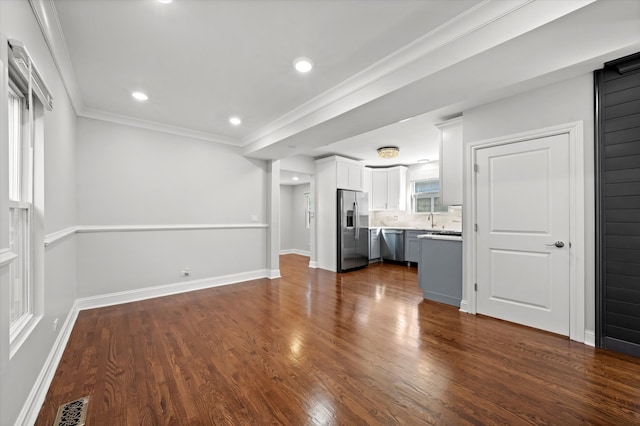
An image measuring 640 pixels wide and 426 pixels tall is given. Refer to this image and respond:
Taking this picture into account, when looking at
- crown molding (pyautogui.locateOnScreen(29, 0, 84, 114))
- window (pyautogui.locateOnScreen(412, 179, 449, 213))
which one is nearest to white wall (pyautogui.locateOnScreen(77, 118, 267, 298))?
crown molding (pyautogui.locateOnScreen(29, 0, 84, 114))

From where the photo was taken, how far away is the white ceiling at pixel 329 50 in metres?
1.78

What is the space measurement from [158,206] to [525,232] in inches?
193

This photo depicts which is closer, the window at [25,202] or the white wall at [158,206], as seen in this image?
the window at [25,202]

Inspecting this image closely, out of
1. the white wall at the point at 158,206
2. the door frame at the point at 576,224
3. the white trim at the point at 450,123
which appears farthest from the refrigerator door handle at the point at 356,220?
the door frame at the point at 576,224

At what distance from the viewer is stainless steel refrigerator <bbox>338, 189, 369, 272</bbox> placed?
19.8ft

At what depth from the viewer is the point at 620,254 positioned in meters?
2.41

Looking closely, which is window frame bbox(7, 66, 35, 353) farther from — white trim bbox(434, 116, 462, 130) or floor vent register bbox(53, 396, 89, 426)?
white trim bbox(434, 116, 462, 130)

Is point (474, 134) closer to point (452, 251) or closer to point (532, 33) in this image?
point (452, 251)

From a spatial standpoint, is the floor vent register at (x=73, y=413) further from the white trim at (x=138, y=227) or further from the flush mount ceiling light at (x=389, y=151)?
the flush mount ceiling light at (x=389, y=151)

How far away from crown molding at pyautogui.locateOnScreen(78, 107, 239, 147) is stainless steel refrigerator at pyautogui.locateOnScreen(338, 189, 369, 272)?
261cm

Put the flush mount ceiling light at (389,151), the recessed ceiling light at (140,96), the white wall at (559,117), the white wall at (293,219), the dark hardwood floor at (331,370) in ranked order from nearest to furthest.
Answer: the dark hardwood floor at (331,370), the white wall at (559,117), the recessed ceiling light at (140,96), the flush mount ceiling light at (389,151), the white wall at (293,219)

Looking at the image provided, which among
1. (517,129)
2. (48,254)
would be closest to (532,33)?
(517,129)

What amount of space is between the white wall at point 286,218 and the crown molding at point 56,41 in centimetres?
620

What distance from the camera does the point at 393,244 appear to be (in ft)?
22.8
